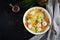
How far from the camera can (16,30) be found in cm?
146

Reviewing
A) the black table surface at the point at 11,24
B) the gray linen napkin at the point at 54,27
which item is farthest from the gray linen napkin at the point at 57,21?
the black table surface at the point at 11,24

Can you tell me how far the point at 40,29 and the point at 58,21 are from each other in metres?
0.14

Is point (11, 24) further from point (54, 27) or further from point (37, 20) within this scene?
point (54, 27)

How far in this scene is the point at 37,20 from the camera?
148 centimetres

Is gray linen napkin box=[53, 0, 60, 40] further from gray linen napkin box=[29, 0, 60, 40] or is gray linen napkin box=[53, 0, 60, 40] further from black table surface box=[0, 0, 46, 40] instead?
black table surface box=[0, 0, 46, 40]

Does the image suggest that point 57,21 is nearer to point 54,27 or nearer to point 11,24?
A: point 54,27

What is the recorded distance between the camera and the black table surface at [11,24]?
1.45 meters

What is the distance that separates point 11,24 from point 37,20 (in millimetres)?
182

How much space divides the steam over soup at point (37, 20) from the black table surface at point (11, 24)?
39mm

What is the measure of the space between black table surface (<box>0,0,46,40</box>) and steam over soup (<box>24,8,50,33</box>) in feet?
0.13

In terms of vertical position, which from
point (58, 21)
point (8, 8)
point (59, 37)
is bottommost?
point (59, 37)

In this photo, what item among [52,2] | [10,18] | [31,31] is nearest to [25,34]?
[31,31]

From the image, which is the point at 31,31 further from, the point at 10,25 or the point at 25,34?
the point at 10,25

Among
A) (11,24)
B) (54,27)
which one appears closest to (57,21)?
(54,27)
